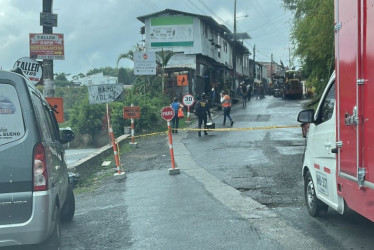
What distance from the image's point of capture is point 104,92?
44.3 feet

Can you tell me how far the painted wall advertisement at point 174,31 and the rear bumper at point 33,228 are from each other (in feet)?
109

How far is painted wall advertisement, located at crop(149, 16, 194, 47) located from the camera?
36.8 m

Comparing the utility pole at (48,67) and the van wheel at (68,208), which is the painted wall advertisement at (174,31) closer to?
the utility pole at (48,67)

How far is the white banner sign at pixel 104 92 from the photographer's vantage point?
44.1ft

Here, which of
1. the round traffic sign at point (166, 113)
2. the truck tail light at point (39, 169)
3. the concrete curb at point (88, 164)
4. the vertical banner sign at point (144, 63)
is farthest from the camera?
the vertical banner sign at point (144, 63)

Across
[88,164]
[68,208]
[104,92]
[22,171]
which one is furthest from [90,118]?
[22,171]

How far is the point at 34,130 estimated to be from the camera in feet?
14.4

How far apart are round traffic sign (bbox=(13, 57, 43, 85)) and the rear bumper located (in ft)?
21.7

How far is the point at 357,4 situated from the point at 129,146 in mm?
14183

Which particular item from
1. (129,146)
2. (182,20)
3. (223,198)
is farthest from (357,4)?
→ (182,20)

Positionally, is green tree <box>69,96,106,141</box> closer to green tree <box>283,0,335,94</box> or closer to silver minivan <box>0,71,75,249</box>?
green tree <box>283,0,335,94</box>

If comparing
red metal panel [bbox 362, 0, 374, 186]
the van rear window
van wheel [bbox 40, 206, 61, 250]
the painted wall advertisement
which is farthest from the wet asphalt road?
the painted wall advertisement

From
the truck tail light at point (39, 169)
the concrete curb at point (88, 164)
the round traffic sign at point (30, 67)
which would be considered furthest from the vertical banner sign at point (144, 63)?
the truck tail light at point (39, 169)

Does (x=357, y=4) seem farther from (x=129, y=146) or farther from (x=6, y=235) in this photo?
(x=129, y=146)
